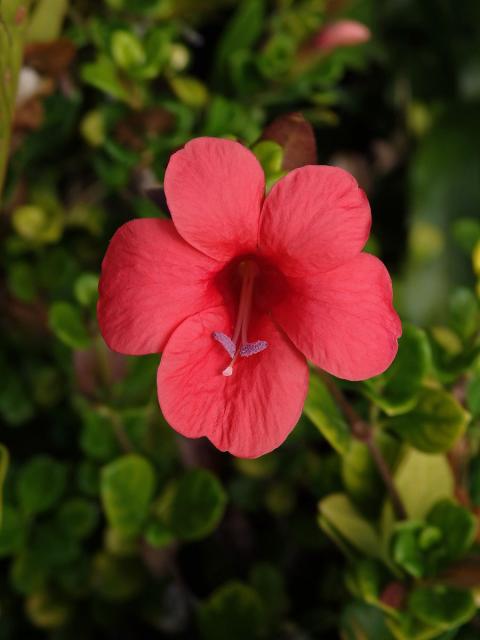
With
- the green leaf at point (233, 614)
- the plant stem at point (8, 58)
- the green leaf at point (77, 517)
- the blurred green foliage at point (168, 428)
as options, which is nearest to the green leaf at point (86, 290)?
the blurred green foliage at point (168, 428)

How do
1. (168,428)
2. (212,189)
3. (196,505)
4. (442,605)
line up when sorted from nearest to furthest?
(212,189)
(442,605)
(196,505)
(168,428)

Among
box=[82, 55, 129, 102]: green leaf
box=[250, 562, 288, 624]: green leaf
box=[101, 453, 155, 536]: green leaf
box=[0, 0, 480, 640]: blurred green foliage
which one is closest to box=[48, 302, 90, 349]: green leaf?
box=[0, 0, 480, 640]: blurred green foliage

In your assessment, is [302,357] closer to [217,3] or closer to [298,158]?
[298,158]

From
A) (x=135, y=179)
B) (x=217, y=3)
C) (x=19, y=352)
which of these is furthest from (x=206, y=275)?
(x=217, y=3)

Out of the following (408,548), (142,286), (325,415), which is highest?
(142,286)

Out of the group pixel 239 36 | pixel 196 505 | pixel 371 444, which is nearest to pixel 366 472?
pixel 371 444

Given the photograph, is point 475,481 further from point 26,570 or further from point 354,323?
point 26,570

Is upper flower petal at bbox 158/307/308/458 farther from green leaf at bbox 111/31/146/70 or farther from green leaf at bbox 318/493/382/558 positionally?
green leaf at bbox 111/31/146/70

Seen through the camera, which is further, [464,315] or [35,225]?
[35,225]
